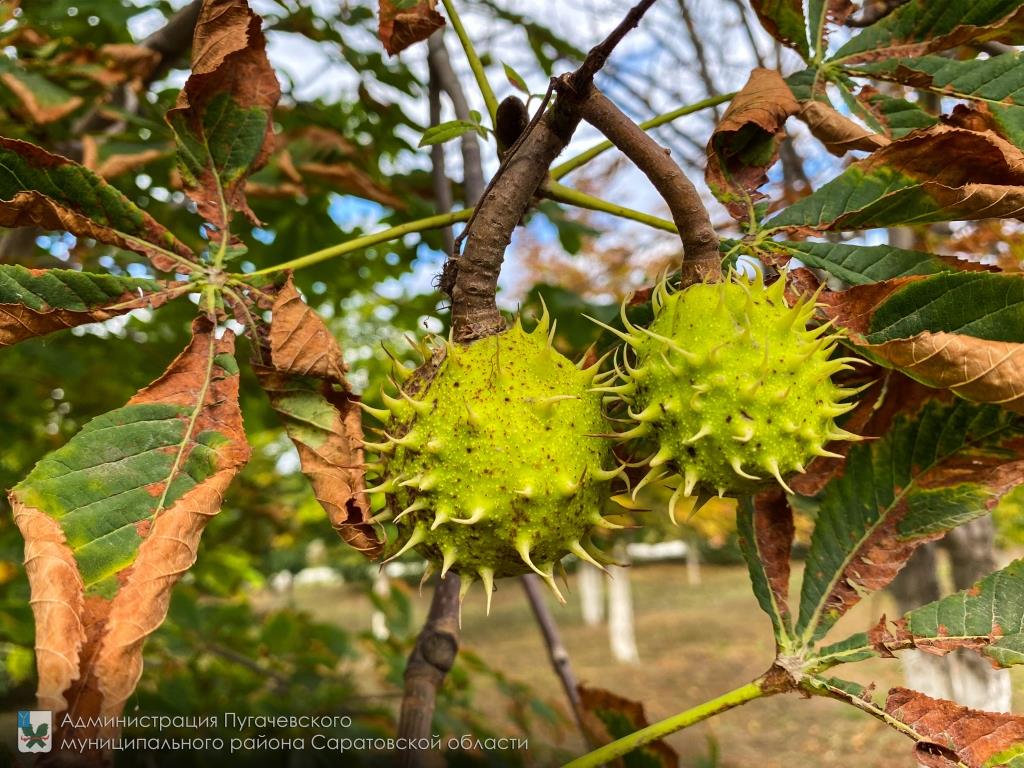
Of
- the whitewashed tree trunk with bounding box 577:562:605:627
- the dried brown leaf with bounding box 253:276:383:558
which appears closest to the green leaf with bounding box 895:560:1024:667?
the dried brown leaf with bounding box 253:276:383:558

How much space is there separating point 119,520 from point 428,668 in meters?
0.68

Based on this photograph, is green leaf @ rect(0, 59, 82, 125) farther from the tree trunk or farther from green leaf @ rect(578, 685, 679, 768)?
the tree trunk

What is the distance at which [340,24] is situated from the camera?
3.02 meters

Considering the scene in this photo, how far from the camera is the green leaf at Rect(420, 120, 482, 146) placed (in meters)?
1.23

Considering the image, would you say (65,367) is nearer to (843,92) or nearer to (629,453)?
(629,453)

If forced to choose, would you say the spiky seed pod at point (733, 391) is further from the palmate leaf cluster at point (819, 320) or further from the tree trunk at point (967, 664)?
the tree trunk at point (967, 664)

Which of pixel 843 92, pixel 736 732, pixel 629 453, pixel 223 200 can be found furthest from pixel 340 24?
pixel 736 732

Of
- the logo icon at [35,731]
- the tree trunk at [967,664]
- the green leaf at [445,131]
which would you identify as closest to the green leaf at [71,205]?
the green leaf at [445,131]

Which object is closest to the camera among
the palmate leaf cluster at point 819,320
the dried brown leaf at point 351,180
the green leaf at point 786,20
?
the palmate leaf cluster at point 819,320

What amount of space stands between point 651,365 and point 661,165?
0.30m

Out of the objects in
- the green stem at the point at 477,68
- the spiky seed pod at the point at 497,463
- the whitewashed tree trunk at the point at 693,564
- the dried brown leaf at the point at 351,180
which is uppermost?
the dried brown leaf at the point at 351,180

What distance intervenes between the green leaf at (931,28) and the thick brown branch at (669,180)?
57cm

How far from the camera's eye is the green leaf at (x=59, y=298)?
1.06 m

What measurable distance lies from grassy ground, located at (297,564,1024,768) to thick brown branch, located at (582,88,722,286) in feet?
2.10
